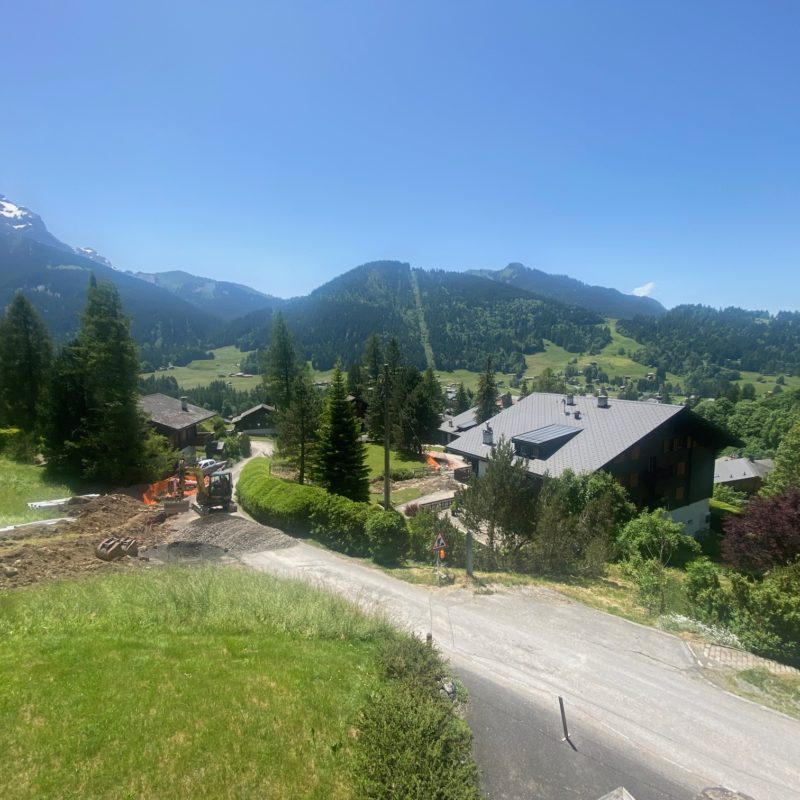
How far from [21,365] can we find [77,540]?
29547 mm

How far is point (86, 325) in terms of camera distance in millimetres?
33250

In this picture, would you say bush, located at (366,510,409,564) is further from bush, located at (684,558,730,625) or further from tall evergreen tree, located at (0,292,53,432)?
tall evergreen tree, located at (0,292,53,432)

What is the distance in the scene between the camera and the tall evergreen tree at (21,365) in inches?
1532

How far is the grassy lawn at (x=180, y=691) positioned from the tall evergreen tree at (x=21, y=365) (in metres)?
34.9

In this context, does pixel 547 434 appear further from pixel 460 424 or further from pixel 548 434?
pixel 460 424


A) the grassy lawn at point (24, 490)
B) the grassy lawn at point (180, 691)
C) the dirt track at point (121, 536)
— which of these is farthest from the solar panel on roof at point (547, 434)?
the grassy lawn at point (24, 490)

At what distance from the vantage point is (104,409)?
33312 mm

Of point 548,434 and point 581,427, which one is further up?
point 581,427

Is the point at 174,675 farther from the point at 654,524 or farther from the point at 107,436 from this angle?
the point at 107,436

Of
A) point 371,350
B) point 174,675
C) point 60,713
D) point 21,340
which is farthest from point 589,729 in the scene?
→ point 371,350

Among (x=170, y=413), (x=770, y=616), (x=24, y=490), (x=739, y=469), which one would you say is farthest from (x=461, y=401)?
(x=770, y=616)

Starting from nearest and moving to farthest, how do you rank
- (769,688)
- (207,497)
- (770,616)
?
(769,688)
(770,616)
(207,497)

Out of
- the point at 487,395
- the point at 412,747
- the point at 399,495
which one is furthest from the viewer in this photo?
the point at 487,395

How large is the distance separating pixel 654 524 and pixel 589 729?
17.6m
